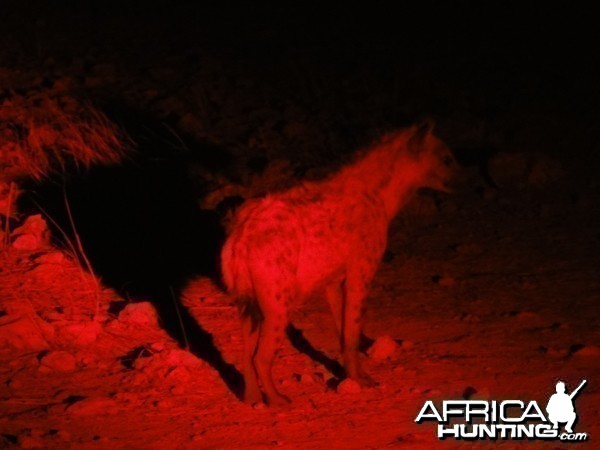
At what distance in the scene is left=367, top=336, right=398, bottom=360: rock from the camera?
523 cm

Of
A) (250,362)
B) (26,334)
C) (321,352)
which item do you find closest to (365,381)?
(321,352)

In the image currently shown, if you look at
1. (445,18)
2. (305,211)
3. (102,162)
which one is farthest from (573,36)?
(305,211)

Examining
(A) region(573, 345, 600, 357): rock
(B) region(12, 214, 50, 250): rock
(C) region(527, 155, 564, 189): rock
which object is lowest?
(A) region(573, 345, 600, 357): rock

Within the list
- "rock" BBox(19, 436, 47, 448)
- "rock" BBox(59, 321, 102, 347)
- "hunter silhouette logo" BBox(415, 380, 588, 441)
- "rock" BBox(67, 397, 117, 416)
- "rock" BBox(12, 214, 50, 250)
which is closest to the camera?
"rock" BBox(19, 436, 47, 448)

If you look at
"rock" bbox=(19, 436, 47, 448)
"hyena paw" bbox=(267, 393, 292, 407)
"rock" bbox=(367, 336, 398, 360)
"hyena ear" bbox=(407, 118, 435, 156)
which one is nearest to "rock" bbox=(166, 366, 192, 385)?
"hyena paw" bbox=(267, 393, 292, 407)

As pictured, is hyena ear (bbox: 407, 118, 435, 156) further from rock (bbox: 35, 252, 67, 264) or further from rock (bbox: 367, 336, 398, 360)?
rock (bbox: 35, 252, 67, 264)

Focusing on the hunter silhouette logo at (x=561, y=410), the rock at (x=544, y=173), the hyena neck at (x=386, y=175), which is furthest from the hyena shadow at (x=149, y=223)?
the rock at (x=544, y=173)

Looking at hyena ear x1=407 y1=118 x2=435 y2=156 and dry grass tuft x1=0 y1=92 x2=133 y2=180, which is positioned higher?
dry grass tuft x1=0 y1=92 x2=133 y2=180

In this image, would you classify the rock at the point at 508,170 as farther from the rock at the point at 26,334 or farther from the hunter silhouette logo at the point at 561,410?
the rock at the point at 26,334

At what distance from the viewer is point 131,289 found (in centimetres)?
615

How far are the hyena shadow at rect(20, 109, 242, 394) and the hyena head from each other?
1507mm

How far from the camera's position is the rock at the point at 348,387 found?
189 inches

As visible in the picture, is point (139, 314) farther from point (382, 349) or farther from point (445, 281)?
point (445, 281)

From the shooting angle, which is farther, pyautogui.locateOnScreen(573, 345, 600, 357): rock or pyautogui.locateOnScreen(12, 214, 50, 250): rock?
pyautogui.locateOnScreen(12, 214, 50, 250): rock
